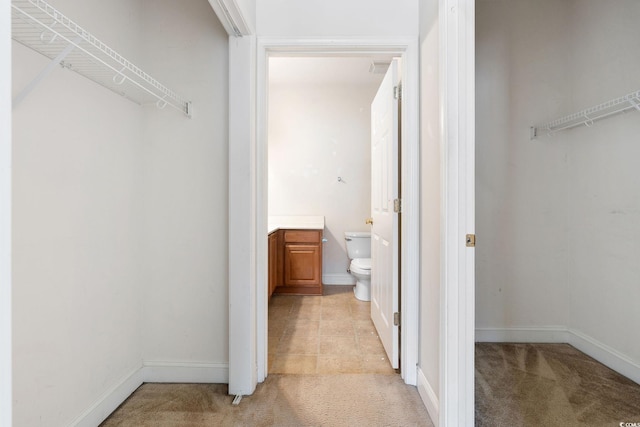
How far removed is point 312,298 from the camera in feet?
11.3

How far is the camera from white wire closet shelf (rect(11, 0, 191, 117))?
0.96 metres

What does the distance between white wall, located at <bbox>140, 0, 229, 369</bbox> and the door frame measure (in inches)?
8.2

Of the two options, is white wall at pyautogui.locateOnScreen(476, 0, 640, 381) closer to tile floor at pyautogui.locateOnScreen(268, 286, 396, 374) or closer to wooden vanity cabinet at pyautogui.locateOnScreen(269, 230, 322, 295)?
tile floor at pyautogui.locateOnScreen(268, 286, 396, 374)

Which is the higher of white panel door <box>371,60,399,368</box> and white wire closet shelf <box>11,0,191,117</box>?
white wire closet shelf <box>11,0,191,117</box>

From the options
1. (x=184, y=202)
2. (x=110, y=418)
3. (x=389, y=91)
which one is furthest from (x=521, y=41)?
(x=110, y=418)

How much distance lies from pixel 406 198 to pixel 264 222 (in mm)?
864

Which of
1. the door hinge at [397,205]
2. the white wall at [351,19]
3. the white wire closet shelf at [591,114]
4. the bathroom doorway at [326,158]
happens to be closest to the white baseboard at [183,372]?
the door hinge at [397,205]

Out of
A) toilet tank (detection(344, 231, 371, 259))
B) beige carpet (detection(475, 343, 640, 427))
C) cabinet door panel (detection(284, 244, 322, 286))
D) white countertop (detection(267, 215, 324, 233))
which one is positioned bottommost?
beige carpet (detection(475, 343, 640, 427))

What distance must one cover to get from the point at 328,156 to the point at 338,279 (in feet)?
5.23

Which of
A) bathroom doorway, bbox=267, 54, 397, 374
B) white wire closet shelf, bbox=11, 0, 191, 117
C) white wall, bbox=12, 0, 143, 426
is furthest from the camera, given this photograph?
bathroom doorway, bbox=267, 54, 397, 374

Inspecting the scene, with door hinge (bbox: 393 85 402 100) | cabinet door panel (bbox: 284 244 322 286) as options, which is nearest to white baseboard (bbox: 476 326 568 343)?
cabinet door panel (bbox: 284 244 322 286)

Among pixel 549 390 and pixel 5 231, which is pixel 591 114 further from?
pixel 5 231

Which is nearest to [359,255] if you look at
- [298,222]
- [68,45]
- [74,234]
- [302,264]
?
[302,264]

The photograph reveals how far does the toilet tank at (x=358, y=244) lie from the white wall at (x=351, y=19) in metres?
2.25
